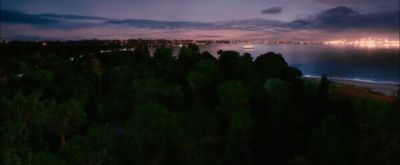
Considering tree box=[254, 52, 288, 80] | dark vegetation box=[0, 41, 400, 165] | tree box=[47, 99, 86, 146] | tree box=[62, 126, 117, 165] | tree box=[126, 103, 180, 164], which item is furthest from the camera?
tree box=[254, 52, 288, 80]

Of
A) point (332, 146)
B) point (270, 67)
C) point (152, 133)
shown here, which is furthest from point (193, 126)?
point (270, 67)

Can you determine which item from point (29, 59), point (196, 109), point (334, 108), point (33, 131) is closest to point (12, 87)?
point (33, 131)

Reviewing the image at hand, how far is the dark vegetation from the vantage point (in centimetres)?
2725

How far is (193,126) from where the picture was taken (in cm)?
3375

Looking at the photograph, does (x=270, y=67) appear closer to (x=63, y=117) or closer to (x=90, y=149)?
(x=63, y=117)

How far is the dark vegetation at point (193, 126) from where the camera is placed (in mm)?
27250

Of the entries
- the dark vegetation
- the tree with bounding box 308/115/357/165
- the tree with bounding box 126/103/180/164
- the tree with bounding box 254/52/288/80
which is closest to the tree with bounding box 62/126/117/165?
the dark vegetation

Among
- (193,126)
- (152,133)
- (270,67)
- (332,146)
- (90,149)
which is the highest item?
(270,67)

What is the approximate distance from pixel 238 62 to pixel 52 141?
34.8 m

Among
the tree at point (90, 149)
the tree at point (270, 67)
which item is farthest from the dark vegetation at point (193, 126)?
the tree at point (270, 67)

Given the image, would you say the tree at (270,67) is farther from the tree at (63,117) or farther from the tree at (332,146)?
the tree at (63,117)

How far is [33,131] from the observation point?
31.5 meters

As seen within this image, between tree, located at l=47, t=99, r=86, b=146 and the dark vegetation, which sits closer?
the dark vegetation

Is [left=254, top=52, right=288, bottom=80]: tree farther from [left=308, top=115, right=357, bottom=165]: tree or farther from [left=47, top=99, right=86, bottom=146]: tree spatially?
[left=47, top=99, right=86, bottom=146]: tree
